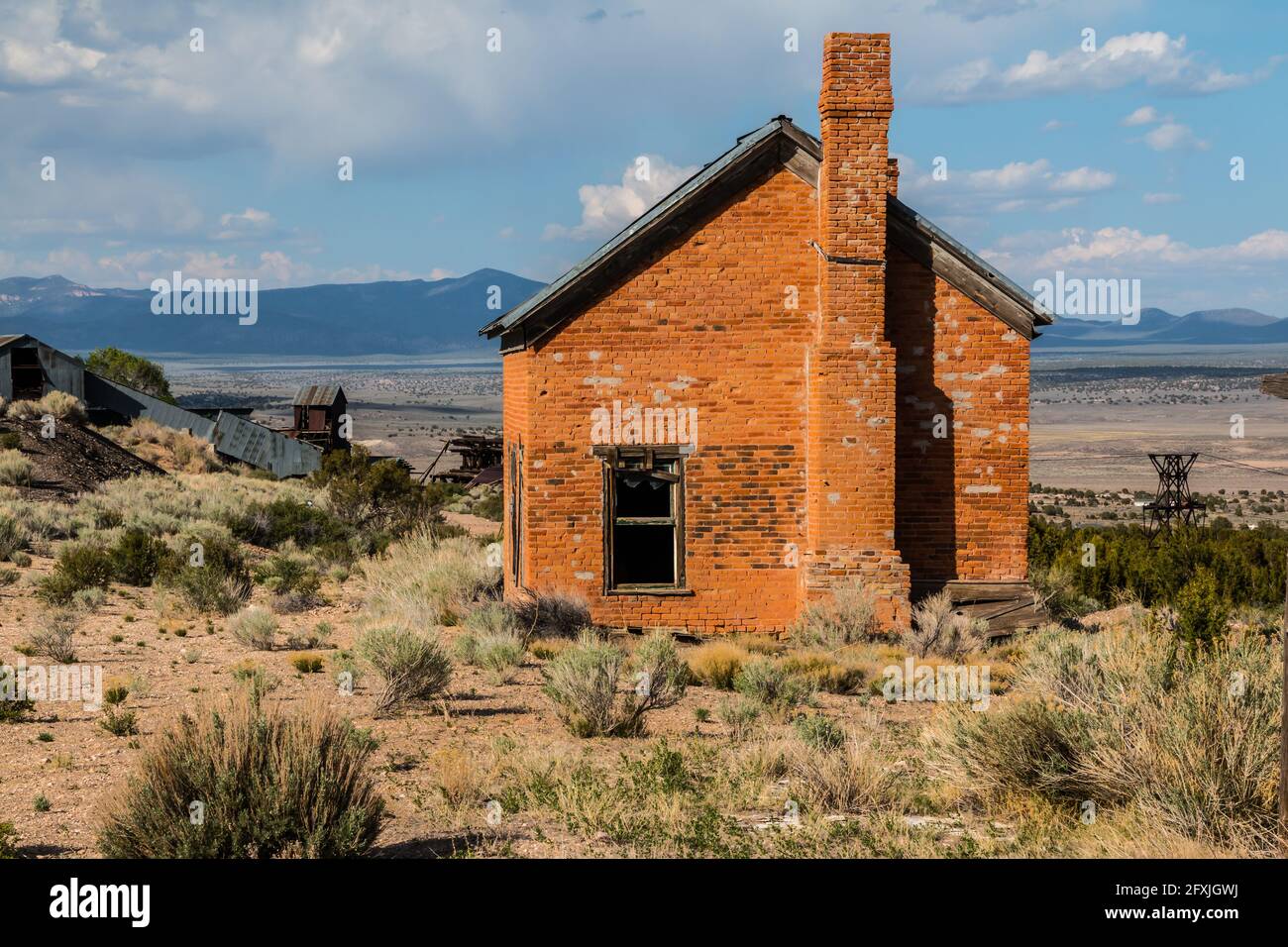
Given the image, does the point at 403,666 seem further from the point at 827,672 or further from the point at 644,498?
the point at 644,498

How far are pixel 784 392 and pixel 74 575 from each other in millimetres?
10110

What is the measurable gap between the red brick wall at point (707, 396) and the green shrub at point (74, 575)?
671cm

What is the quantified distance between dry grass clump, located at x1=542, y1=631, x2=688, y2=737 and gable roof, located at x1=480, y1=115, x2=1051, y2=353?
4.69 metres

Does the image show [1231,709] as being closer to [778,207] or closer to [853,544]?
[853,544]

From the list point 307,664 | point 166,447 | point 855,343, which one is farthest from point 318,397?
point 855,343

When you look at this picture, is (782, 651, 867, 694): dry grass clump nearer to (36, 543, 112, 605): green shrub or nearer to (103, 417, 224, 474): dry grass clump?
(36, 543, 112, 605): green shrub

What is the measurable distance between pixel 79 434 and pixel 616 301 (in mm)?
22177

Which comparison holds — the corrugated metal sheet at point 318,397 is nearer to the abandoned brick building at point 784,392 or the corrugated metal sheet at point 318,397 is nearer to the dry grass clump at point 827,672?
the abandoned brick building at point 784,392

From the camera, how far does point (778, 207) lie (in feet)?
48.1

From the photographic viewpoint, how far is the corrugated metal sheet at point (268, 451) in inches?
1508

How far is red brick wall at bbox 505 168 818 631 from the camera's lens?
14.5 meters

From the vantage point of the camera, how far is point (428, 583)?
55.2ft

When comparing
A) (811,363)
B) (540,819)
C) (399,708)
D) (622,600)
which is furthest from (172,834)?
(811,363)

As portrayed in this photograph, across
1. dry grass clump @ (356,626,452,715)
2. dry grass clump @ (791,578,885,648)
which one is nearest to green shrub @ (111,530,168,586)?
dry grass clump @ (356,626,452,715)
